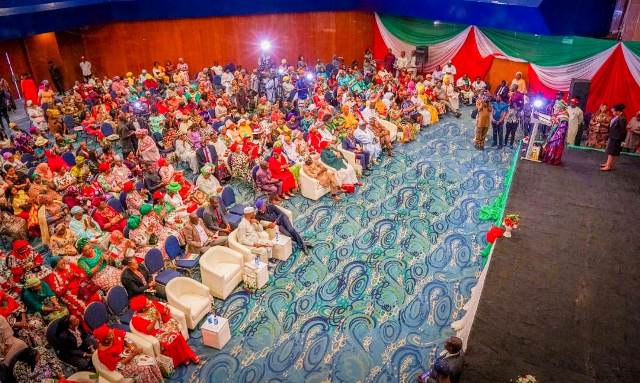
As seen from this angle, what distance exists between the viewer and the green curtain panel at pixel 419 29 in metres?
15.9

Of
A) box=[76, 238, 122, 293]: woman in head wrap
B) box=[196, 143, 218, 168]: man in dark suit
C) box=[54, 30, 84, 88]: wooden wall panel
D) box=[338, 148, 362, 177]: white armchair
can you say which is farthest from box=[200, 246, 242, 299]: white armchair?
box=[54, 30, 84, 88]: wooden wall panel

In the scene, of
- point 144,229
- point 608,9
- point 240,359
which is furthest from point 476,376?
point 608,9

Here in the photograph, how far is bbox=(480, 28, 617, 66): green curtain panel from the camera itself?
469 inches

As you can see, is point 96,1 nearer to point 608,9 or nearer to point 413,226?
point 413,226

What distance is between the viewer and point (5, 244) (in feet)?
26.4

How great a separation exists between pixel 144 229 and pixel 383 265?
146 inches


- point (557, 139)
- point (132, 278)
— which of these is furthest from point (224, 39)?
point (132, 278)

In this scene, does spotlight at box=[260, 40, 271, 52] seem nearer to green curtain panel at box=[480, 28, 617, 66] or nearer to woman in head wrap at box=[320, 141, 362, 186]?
green curtain panel at box=[480, 28, 617, 66]

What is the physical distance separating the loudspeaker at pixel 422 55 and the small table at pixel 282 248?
1123 cm

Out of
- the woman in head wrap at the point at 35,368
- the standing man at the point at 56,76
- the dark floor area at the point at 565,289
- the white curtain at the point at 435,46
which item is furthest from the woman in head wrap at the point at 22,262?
the white curtain at the point at 435,46

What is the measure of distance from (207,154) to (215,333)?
480 cm

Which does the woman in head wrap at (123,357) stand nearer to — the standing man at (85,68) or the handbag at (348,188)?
the handbag at (348,188)

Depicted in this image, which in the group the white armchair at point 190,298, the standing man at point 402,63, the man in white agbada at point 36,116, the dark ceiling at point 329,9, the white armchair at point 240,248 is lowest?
the white armchair at point 190,298

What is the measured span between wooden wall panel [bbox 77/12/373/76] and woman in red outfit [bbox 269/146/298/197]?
9.77m
